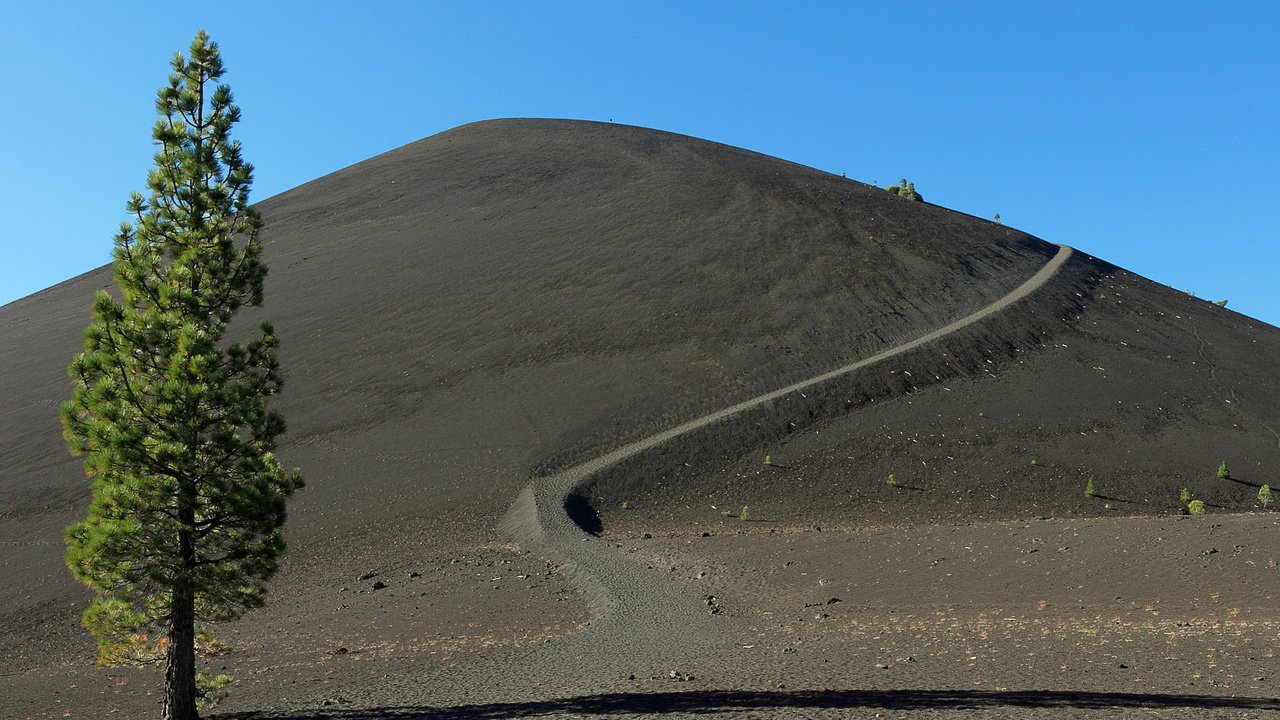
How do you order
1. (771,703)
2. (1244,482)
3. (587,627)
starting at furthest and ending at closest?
(1244,482)
(587,627)
(771,703)

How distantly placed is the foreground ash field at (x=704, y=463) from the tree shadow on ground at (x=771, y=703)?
3.1 inches

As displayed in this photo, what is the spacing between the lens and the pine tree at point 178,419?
1156cm

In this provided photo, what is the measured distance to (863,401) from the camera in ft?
116

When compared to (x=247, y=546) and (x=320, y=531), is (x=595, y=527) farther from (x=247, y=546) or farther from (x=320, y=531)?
(x=247, y=546)

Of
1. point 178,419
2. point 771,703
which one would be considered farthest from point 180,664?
point 771,703

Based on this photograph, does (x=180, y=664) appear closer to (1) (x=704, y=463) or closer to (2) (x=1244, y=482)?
(1) (x=704, y=463)

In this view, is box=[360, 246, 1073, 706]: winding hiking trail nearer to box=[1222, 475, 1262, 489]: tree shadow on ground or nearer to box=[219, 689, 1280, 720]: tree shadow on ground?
box=[219, 689, 1280, 720]: tree shadow on ground

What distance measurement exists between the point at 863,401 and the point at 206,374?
89.7 feet

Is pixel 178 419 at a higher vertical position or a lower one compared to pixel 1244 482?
higher

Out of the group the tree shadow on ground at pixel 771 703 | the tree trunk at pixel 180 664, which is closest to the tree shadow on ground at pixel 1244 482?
the tree shadow on ground at pixel 771 703

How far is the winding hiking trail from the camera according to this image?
1348cm

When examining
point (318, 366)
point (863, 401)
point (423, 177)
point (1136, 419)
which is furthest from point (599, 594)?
point (423, 177)

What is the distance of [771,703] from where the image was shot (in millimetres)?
11352

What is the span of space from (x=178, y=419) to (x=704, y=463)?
21350mm
